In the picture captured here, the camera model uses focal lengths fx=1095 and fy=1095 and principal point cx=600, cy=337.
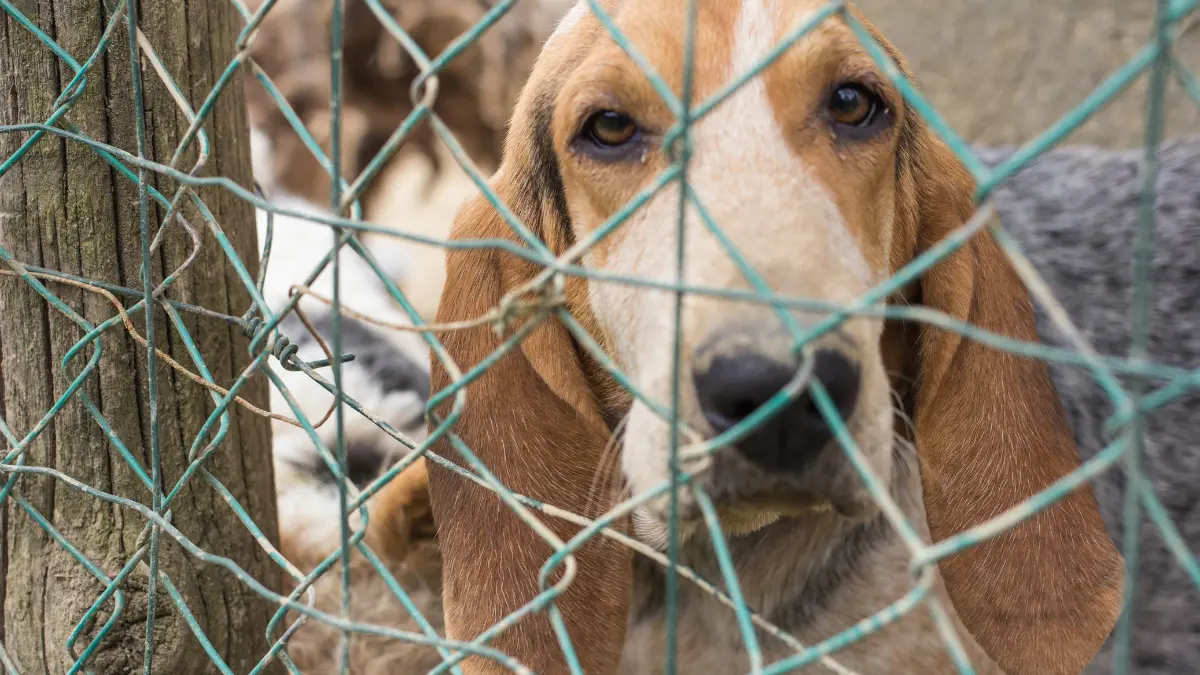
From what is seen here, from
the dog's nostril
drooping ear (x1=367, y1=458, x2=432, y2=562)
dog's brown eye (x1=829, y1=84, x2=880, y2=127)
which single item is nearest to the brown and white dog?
dog's brown eye (x1=829, y1=84, x2=880, y2=127)

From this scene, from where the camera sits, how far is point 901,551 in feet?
7.58

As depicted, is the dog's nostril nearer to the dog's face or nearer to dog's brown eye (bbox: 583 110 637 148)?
the dog's face

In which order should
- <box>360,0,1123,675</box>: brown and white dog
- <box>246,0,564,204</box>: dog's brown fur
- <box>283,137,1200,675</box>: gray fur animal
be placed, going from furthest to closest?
<box>246,0,564,204</box>: dog's brown fur → <box>283,137,1200,675</box>: gray fur animal → <box>360,0,1123,675</box>: brown and white dog

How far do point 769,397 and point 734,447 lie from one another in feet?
0.53

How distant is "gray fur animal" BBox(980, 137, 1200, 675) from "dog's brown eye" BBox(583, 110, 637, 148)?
139cm

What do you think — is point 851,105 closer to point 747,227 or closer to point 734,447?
point 747,227

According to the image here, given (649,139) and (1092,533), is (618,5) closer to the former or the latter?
(649,139)

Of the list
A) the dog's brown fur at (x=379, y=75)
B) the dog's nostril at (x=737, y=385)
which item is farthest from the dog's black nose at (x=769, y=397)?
the dog's brown fur at (x=379, y=75)

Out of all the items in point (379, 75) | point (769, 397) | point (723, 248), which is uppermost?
point (379, 75)

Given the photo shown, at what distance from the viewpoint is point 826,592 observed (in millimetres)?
2271

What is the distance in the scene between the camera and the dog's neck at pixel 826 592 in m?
2.25

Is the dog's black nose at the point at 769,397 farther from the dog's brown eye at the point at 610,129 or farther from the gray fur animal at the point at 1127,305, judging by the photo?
the gray fur animal at the point at 1127,305

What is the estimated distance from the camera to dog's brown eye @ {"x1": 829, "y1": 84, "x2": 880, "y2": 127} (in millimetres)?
1773

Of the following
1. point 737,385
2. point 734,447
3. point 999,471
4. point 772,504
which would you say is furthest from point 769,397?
point 999,471
